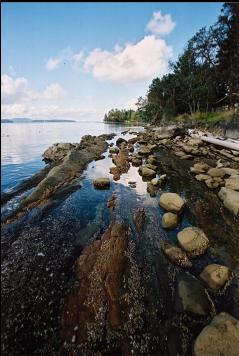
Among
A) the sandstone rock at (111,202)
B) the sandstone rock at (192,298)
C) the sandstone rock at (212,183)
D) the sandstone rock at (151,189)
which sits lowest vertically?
the sandstone rock at (192,298)

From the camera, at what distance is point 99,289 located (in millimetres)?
5320

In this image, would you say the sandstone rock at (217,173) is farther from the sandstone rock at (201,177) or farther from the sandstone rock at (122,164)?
the sandstone rock at (122,164)

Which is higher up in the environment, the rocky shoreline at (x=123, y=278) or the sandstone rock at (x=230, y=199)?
the sandstone rock at (x=230, y=199)

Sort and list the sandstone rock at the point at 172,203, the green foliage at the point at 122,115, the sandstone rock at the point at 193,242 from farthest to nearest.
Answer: the green foliage at the point at 122,115, the sandstone rock at the point at 172,203, the sandstone rock at the point at 193,242

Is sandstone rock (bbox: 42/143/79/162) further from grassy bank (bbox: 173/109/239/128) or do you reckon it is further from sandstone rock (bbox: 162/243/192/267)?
grassy bank (bbox: 173/109/239/128)

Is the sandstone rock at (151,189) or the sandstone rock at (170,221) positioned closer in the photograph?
the sandstone rock at (170,221)

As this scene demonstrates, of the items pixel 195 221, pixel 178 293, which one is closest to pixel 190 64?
pixel 195 221

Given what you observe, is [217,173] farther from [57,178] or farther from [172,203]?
[57,178]

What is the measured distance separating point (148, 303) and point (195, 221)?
4756 mm

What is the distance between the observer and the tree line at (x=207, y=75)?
37.7 metres

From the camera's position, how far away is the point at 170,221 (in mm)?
8492

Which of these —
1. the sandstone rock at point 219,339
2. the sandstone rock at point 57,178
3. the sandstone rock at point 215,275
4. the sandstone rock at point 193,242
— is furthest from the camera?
the sandstone rock at point 57,178

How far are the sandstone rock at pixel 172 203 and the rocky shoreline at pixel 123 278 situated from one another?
44 mm

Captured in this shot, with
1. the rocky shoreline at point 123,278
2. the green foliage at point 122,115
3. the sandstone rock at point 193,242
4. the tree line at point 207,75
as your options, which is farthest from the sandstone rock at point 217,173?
the green foliage at point 122,115
